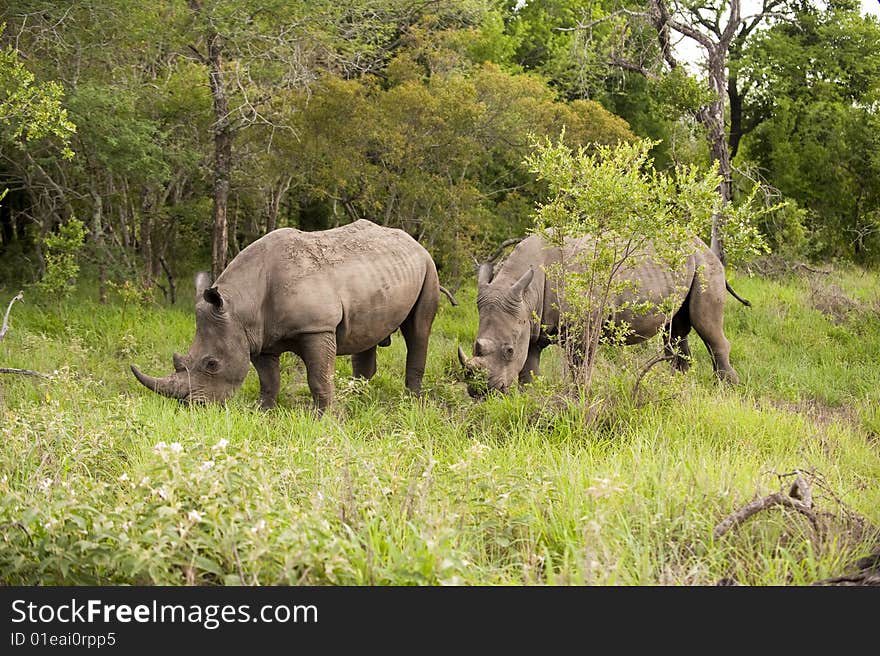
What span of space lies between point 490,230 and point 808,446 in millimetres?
8419

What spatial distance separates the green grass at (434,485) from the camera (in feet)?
12.7

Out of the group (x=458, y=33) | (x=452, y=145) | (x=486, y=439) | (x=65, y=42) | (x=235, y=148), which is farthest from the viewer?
(x=458, y=33)

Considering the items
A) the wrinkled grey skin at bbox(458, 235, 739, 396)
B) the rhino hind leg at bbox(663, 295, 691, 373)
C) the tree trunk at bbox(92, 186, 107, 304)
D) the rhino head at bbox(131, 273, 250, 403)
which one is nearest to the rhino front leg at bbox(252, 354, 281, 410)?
the rhino head at bbox(131, 273, 250, 403)

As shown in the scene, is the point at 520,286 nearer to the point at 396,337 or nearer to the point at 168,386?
the point at 168,386

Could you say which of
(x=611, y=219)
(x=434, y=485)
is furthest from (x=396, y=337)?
(x=434, y=485)

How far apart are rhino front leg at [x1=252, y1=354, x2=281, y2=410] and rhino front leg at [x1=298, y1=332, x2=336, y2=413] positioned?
1.36 ft

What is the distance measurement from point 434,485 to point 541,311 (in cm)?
391

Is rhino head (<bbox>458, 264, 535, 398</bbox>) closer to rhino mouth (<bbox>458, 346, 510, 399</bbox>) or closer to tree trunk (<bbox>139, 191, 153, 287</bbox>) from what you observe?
rhino mouth (<bbox>458, 346, 510, 399</bbox>)

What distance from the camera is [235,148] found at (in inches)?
553

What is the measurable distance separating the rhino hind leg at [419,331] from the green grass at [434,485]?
0.30m

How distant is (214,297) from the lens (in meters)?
7.15

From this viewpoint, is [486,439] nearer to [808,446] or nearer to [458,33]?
[808,446]

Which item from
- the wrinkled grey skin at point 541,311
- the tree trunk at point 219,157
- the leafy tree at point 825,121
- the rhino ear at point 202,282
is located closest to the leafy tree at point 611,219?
the wrinkled grey skin at point 541,311

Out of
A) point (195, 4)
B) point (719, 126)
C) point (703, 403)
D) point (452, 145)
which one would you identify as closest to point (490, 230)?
point (452, 145)
